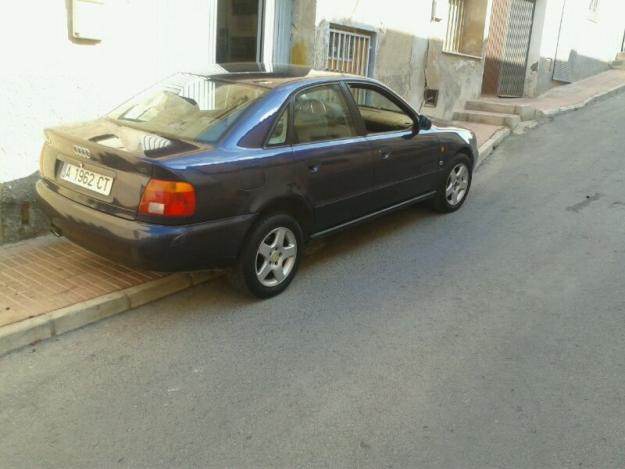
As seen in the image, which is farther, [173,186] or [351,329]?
[351,329]

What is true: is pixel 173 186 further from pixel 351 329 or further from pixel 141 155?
pixel 351 329

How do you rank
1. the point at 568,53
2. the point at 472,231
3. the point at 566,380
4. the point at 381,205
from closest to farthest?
the point at 566,380 < the point at 381,205 < the point at 472,231 < the point at 568,53

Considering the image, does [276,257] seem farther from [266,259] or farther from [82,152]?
[82,152]

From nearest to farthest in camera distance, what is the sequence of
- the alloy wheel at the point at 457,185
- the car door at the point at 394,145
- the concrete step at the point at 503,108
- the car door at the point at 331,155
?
the car door at the point at 331,155 → the car door at the point at 394,145 → the alloy wheel at the point at 457,185 → the concrete step at the point at 503,108

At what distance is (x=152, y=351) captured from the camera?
11.8ft

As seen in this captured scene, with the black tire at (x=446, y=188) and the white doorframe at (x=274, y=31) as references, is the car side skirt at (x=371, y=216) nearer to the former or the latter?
the black tire at (x=446, y=188)

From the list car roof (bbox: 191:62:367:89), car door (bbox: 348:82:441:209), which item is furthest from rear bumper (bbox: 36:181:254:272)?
car door (bbox: 348:82:441:209)

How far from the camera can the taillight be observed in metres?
3.59

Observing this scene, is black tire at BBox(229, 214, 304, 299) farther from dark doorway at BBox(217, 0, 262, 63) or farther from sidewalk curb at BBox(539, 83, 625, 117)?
sidewalk curb at BBox(539, 83, 625, 117)

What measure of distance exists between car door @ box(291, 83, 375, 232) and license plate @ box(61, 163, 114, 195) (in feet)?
4.40

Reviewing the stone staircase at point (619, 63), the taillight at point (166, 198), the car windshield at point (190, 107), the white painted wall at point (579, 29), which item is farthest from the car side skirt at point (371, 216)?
the stone staircase at point (619, 63)

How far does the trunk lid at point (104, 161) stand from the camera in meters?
3.67

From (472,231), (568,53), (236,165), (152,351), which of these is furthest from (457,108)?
(152,351)

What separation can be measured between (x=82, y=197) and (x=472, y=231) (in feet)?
12.6
